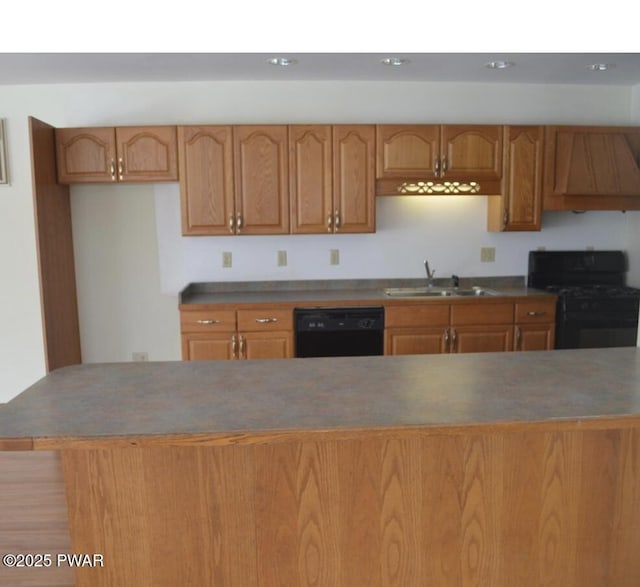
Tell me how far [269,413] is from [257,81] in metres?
3.06

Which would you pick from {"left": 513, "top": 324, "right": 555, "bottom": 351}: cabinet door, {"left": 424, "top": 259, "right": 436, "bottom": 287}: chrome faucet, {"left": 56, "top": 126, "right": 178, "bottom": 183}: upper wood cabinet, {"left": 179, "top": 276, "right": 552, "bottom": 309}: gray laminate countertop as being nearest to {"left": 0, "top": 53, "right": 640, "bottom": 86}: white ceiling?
{"left": 56, "top": 126, "right": 178, "bottom": 183}: upper wood cabinet

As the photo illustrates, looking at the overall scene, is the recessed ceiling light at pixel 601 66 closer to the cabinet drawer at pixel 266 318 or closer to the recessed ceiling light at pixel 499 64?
the recessed ceiling light at pixel 499 64

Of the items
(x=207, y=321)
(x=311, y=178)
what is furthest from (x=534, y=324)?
(x=207, y=321)

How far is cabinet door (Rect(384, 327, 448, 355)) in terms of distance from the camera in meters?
3.62

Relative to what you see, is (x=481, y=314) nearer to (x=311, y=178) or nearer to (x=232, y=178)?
(x=311, y=178)

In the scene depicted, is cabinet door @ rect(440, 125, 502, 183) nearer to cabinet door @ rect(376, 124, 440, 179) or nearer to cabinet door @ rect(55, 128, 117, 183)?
cabinet door @ rect(376, 124, 440, 179)

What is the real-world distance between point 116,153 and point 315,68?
1.46m

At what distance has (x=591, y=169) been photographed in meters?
3.78

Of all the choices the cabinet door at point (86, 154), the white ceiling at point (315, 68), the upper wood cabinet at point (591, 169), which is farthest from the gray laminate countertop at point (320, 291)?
the white ceiling at point (315, 68)
